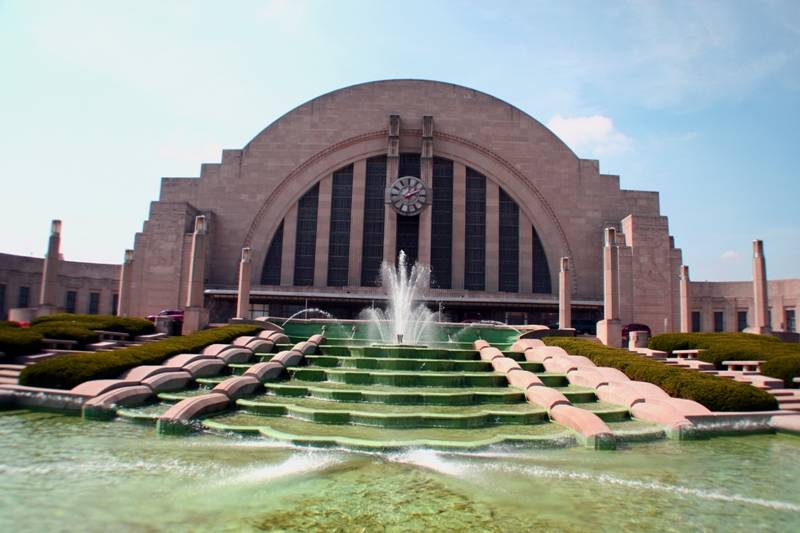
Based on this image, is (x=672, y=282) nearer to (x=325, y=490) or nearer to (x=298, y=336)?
(x=298, y=336)

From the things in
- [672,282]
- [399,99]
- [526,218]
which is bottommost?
[672,282]

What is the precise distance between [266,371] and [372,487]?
7094mm

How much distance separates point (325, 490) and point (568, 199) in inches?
1320

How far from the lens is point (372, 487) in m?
6.50

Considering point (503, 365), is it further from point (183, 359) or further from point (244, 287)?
point (244, 287)

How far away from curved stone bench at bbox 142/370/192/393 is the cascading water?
9.32 metres

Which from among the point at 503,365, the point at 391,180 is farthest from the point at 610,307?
the point at 391,180

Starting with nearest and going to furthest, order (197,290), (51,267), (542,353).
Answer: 1. (542,353)
2. (197,290)
3. (51,267)

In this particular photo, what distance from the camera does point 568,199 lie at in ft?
121

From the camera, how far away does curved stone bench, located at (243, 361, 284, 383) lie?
12.6 metres

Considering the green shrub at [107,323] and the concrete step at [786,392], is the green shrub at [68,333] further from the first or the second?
the concrete step at [786,392]

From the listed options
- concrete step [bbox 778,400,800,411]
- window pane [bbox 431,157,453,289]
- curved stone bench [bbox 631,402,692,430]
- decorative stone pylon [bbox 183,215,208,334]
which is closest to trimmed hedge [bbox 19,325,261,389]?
decorative stone pylon [bbox 183,215,208,334]

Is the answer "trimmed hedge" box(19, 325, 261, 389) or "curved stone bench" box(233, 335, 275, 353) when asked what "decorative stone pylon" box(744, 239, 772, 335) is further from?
"trimmed hedge" box(19, 325, 261, 389)

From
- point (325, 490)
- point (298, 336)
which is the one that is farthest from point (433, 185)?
point (325, 490)
